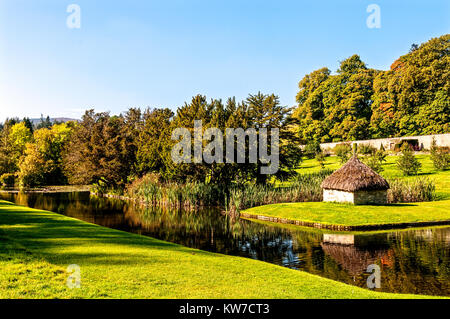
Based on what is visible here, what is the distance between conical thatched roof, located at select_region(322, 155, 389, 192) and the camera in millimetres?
24859

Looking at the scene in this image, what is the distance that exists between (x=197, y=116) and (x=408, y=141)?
31.2 meters

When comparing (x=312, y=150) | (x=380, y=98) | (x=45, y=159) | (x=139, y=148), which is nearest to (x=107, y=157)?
(x=139, y=148)

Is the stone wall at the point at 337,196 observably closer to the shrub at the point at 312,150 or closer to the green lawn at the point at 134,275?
the green lawn at the point at 134,275

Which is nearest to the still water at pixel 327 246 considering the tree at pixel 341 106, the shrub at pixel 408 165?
the shrub at pixel 408 165

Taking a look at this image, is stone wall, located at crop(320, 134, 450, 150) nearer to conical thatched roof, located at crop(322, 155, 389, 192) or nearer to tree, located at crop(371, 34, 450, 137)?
tree, located at crop(371, 34, 450, 137)

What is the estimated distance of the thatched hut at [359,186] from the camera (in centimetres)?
2492

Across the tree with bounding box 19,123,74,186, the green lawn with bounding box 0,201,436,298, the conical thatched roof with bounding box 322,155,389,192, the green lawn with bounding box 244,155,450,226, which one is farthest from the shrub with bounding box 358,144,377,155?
the tree with bounding box 19,123,74,186

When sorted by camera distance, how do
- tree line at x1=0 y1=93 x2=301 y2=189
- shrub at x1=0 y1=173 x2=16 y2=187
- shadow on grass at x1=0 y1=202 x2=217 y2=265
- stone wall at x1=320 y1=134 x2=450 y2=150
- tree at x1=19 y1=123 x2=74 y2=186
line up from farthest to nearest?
shrub at x1=0 y1=173 x2=16 y2=187 < tree at x1=19 y1=123 x2=74 y2=186 < stone wall at x1=320 y1=134 x2=450 y2=150 < tree line at x1=0 y1=93 x2=301 y2=189 < shadow on grass at x1=0 y1=202 x2=217 y2=265

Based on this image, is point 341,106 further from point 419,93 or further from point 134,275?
point 134,275

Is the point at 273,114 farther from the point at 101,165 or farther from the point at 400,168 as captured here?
the point at 101,165

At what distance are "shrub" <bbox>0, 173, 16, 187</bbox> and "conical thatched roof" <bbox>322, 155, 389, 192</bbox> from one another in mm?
54323

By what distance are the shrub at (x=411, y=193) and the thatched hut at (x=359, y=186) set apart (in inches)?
104
